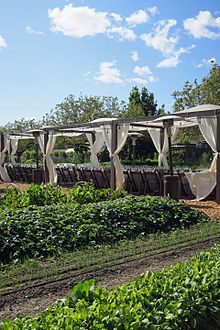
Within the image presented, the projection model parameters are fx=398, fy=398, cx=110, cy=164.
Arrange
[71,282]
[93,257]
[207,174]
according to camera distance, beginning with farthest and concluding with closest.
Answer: [207,174]
[93,257]
[71,282]

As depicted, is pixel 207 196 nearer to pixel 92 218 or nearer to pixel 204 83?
pixel 92 218

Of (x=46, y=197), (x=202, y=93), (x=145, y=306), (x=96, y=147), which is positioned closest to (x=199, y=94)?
(x=202, y=93)

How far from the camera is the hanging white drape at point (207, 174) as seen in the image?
9.84 meters

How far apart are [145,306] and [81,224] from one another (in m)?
3.24

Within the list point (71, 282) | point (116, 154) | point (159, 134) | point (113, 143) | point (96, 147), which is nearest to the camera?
point (71, 282)

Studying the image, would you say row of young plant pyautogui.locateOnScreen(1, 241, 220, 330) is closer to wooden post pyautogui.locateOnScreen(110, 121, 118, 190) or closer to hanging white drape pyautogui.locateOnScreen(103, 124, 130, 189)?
hanging white drape pyautogui.locateOnScreen(103, 124, 130, 189)

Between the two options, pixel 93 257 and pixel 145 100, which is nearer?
pixel 93 257

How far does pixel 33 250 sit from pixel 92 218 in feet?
4.09

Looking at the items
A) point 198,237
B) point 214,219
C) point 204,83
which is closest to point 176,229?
point 198,237

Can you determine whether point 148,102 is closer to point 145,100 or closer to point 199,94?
point 145,100

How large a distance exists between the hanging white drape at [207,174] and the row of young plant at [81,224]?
3.26 m

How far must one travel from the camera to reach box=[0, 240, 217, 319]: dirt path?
319 cm

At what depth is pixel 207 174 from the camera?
10.1 m

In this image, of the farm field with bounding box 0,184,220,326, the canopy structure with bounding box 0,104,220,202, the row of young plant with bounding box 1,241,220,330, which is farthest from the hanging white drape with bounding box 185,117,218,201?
the row of young plant with bounding box 1,241,220,330
